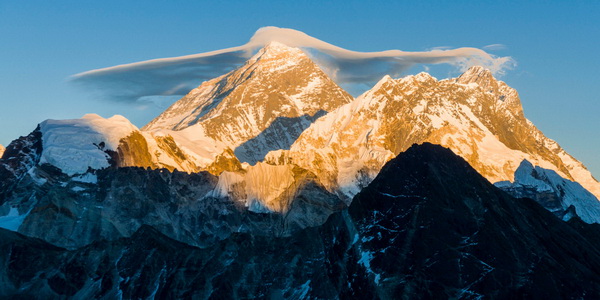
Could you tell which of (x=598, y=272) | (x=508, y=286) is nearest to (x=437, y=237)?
(x=508, y=286)

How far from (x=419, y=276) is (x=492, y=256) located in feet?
46.9

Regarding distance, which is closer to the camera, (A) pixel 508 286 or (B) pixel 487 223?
(A) pixel 508 286

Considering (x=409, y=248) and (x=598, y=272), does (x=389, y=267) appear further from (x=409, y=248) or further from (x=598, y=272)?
(x=598, y=272)

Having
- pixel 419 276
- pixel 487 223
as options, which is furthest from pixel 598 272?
pixel 419 276

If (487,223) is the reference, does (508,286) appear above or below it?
below

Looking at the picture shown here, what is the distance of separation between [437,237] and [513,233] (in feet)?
50.2

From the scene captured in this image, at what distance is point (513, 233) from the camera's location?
198 metres

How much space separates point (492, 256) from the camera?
622ft

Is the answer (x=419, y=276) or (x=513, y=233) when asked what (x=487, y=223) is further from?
(x=419, y=276)

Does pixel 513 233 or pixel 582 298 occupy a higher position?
pixel 513 233

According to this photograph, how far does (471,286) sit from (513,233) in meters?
18.8

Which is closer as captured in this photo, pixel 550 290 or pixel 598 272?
pixel 550 290

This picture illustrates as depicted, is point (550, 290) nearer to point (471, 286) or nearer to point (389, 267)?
point (471, 286)

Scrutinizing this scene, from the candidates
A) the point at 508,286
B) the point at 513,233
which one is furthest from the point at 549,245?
the point at 508,286
